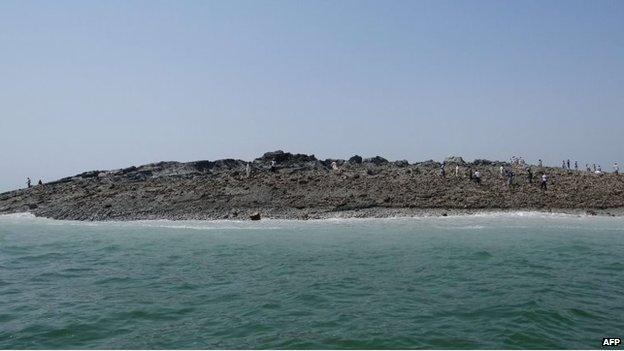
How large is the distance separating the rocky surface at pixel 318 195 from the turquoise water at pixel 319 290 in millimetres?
10722

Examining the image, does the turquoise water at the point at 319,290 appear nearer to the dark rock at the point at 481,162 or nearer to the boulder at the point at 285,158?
the dark rock at the point at 481,162

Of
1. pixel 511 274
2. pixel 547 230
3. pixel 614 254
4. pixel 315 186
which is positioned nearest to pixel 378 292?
pixel 511 274

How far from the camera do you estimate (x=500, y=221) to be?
3706 cm

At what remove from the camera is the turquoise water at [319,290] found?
1189cm

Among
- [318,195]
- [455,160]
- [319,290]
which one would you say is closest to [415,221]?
[318,195]

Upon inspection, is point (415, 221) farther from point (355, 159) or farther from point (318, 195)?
point (355, 159)

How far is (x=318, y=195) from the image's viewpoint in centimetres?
4662

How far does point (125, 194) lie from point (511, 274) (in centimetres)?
4297

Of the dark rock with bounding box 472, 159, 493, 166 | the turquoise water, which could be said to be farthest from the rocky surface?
the turquoise water

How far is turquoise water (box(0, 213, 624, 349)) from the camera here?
11891 mm

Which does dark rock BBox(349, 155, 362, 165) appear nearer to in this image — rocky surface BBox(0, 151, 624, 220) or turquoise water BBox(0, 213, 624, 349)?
rocky surface BBox(0, 151, 624, 220)

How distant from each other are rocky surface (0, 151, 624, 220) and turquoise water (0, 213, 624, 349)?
10722 mm

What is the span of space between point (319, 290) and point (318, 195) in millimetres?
30176

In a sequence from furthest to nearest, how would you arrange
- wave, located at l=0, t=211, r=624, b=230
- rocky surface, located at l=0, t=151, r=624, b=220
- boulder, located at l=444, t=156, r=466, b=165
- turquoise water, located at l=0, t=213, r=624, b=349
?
boulder, located at l=444, t=156, r=466, b=165 → rocky surface, located at l=0, t=151, r=624, b=220 → wave, located at l=0, t=211, r=624, b=230 → turquoise water, located at l=0, t=213, r=624, b=349
